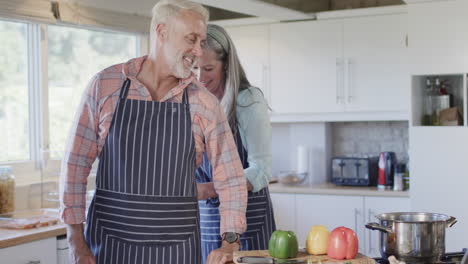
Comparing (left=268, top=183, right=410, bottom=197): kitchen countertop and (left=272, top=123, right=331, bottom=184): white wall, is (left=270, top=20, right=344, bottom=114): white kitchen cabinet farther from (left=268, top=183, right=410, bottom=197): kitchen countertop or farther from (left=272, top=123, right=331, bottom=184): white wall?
(left=268, top=183, right=410, bottom=197): kitchen countertop

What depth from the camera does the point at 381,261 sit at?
2.20 meters

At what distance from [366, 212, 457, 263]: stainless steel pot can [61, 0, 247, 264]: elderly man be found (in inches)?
18.9

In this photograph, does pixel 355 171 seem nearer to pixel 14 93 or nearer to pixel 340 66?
pixel 340 66

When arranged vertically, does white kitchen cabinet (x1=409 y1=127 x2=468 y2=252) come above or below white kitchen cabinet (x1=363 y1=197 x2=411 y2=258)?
above

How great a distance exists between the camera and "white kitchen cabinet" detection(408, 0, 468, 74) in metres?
4.34

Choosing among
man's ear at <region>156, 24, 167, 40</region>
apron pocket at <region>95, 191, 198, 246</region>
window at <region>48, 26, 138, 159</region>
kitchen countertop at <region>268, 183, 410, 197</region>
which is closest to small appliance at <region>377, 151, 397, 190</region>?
kitchen countertop at <region>268, 183, 410, 197</region>

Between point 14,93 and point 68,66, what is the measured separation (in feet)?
1.60

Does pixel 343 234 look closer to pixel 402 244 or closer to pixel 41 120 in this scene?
pixel 402 244

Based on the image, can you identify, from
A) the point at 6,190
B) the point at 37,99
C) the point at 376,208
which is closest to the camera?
the point at 6,190

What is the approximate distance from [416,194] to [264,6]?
1.62 m

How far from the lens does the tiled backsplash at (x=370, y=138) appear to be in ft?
17.2

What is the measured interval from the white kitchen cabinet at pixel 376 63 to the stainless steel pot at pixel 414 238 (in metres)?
2.69

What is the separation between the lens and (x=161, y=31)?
2.20 metres

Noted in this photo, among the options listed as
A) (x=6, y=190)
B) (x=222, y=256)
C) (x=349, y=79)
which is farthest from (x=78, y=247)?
(x=349, y=79)
